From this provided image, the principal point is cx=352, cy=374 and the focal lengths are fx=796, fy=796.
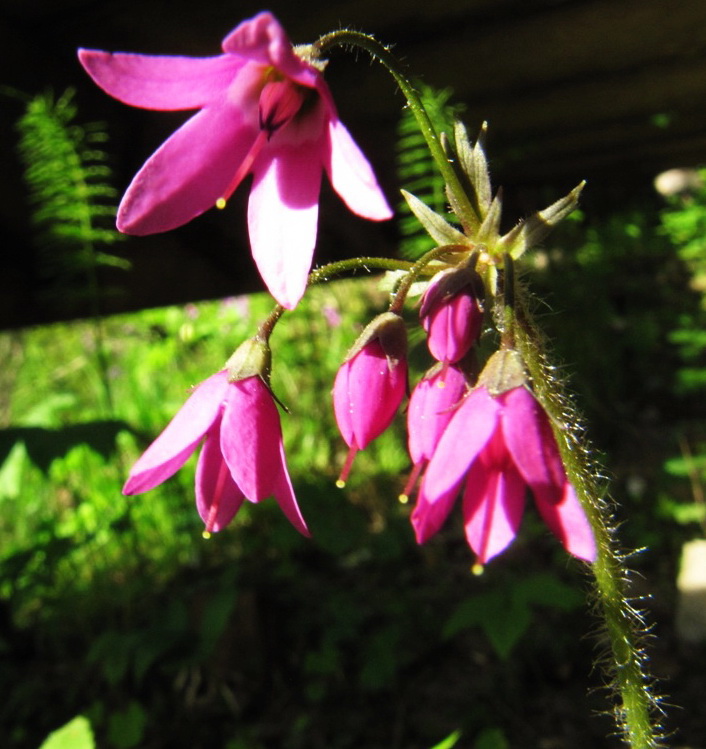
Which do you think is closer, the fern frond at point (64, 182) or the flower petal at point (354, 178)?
the flower petal at point (354, 178)

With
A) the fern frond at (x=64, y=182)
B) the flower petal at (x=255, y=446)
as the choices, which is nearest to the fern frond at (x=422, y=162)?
the fern frond at (x=64, y=182)

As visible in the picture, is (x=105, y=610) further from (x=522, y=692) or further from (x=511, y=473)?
(x=511, y=473)

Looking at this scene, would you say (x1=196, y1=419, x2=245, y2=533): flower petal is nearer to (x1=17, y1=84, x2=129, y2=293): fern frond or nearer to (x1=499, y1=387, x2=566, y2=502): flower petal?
(x1=499, y1=387, x2=566, y2=502): flower petal

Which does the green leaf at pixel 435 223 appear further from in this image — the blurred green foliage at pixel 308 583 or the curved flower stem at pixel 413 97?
the blurred green foliage at pixel 308 583

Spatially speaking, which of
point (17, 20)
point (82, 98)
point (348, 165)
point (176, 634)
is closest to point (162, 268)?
point (82, 98)

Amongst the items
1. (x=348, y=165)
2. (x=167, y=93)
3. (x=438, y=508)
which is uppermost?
(x=167, y=93)

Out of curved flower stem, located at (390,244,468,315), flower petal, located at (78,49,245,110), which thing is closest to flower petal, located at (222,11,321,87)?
flower petal, located at (78,49,245,110)

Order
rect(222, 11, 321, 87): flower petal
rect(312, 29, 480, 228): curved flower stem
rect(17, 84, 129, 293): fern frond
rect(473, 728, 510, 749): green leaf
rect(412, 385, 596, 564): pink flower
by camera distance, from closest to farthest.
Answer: rect(222, 11, 321, 87): flower petal, rect(412, 385, 596, 564): pink flower, rect(312, 29, 480, 228): curved flower stem, rect(473, 728, 510, 749): green leaf, rect(17, 84, 129, 293): fern frond
